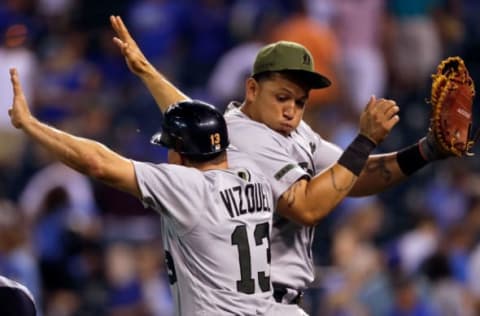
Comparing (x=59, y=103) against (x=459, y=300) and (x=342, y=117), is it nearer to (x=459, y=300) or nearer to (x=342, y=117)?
(x=342, y=117)

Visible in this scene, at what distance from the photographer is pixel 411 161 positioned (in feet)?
23.6

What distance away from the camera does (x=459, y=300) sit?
11492 millimetres

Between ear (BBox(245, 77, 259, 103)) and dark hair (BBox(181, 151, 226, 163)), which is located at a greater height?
ear (BBox(245, 77, 259, 103))

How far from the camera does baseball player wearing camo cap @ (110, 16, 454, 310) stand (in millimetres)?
6469

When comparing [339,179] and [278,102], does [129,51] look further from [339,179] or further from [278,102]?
[339,179]

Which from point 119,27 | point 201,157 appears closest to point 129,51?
point 119,27

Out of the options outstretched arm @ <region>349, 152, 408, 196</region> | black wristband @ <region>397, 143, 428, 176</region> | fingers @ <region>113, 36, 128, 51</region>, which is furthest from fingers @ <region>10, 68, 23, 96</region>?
black wristband @ <region>397, 143, 428, 176</region>

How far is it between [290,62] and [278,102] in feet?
0.62

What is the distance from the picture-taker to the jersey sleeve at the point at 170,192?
6191 mm

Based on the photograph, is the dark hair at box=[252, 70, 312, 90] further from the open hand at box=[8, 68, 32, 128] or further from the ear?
the open hand at box=[8, 68, 32, 128]

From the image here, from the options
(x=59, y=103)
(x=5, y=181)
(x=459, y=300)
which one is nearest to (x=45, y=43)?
(x=59, y=103)

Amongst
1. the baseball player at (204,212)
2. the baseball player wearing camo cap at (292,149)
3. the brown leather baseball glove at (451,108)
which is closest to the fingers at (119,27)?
the baseball player wearing camo cap at (292,149)

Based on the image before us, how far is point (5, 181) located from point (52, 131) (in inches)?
268

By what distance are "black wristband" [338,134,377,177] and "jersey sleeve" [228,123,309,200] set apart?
0.22 m
